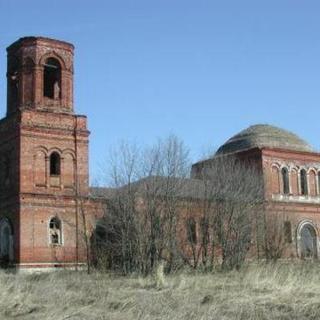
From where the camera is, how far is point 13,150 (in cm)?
3606

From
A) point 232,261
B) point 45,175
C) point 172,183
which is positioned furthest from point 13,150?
point 232,261

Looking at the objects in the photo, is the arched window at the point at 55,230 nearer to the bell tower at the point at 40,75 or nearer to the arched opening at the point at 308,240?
the bell tower at the point at 40,75

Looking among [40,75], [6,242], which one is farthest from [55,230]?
[40,75]

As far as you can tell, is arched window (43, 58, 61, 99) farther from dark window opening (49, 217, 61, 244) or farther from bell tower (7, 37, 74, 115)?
dark window opening (49, 217, 61, 244)

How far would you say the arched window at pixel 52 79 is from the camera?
123 ft

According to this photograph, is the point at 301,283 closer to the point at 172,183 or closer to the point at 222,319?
the point at 222,319

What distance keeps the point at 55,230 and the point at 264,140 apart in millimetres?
18106

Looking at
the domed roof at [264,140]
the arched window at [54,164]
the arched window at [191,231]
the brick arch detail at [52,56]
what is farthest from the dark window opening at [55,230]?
the domed roof at [264,140]

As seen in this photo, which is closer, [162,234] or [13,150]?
[162,234]

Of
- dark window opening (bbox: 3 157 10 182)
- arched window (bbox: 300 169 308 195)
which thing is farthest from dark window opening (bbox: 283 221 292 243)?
dark window opening (bbox: 3 157 10 182)

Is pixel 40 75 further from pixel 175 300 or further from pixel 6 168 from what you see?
pixel 175 300

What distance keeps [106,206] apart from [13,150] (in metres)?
6.05

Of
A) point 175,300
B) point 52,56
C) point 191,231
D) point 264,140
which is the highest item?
point 52,56

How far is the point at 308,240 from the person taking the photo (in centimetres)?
4638
